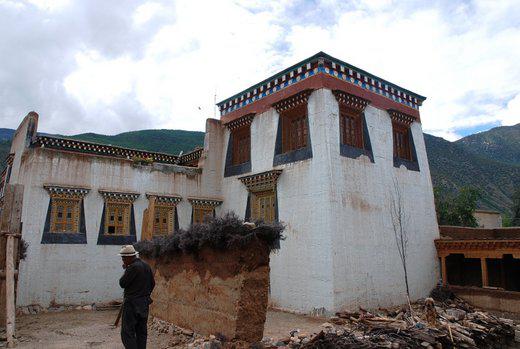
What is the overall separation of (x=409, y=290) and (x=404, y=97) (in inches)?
276

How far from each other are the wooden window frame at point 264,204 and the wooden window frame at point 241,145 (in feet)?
5.35

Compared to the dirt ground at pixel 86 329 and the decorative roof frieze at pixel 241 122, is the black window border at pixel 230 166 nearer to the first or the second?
the decorative roof frieze at pixel 241 122

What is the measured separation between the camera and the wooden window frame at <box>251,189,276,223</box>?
13376mm

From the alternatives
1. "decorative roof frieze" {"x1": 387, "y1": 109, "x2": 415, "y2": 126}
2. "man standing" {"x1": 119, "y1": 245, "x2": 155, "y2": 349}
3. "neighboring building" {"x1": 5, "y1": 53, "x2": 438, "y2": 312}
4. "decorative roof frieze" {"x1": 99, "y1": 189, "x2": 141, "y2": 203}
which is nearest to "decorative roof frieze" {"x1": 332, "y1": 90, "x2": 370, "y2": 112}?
"neighboring building" {"x1": 5, "y1": 53, "x2": 438, "y2": 312}

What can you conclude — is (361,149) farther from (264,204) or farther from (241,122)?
(241,122)

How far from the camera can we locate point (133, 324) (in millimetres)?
5422

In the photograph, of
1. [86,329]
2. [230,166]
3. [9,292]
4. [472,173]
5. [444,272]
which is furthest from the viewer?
[472,173]

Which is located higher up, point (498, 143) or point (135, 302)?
point (498, 143)

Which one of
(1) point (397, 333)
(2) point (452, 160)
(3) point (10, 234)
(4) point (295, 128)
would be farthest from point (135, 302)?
(2) point (452, 160)

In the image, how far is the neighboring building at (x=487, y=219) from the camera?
2273 cm

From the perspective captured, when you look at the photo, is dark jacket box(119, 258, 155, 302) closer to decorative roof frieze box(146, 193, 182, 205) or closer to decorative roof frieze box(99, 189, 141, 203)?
decorative roof frieze box(99, 189, 141, 203)

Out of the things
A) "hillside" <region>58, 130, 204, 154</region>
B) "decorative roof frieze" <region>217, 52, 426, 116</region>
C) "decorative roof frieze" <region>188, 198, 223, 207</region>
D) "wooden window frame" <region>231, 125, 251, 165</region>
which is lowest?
"decorative roof frieze" <region>188, 198, 223, 207</region>

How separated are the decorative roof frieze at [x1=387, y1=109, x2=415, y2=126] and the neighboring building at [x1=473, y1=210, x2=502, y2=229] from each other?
11.0 m

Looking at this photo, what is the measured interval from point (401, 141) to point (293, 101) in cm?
463
